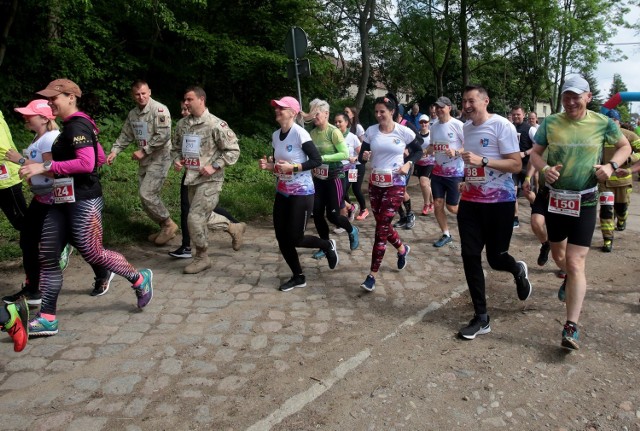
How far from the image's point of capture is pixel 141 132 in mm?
6445

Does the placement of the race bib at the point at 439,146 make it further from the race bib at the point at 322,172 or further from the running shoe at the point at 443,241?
the race bib at the point at 322,172

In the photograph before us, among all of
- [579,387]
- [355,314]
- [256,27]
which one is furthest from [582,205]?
[256,27]

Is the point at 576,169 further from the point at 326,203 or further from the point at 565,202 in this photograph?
the point at 326,203

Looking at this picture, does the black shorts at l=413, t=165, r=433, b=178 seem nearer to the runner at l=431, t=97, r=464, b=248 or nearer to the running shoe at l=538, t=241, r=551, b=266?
the runner at l=431, t=97, r=464, b=248

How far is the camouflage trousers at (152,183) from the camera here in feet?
21.5

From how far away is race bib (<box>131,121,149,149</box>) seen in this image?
6.43 m

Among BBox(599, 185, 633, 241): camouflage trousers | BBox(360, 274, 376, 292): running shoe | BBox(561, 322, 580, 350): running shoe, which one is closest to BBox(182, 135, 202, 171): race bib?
BBox(360, 274, 376, 292): running shoe

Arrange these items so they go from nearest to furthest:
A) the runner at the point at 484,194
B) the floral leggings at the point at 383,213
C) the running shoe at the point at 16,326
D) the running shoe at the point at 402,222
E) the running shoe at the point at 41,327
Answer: the running shoe at the point at 16,326 → the running shoe at the point at 41,327 → the runner at the point at 484,194 → the floral leggings at the point at 383,213 → the running shoe at the point at 402,222

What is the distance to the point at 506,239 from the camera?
4.28 metres

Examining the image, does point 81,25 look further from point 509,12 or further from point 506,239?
point 509,12

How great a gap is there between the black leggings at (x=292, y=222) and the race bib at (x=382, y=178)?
74 centimetres

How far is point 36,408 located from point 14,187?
9.60ft

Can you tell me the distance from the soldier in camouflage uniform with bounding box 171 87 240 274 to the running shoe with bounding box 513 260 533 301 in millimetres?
3313

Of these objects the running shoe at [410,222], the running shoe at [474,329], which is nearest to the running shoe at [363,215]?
the running shoe at [410,222]
